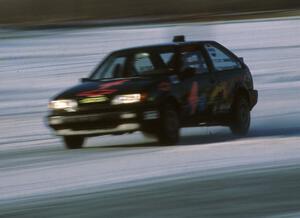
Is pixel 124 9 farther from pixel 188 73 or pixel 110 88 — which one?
pixel 110 88

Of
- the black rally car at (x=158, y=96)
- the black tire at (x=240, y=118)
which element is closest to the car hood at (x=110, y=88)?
the black rally car at (x=158, y=96)

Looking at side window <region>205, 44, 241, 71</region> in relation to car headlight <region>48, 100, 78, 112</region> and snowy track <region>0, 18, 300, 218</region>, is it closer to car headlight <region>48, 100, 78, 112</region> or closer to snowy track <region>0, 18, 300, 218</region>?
snowy track <region>0, 18, 300, 218</region>

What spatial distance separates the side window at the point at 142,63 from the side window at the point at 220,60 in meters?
1.04

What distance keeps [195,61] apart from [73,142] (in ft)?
6.52

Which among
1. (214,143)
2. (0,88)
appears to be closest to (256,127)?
(214,143)

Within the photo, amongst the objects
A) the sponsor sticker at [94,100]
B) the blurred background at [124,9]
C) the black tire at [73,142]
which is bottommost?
the blurred background at [124,9]

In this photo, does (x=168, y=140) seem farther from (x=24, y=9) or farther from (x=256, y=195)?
(x=24, y=9)

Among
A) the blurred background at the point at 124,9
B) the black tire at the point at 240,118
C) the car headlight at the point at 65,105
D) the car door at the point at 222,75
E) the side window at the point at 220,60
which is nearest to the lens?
the car headlight at the point at 65,105

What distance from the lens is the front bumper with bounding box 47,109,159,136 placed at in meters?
11.4

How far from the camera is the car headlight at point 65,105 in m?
11.7

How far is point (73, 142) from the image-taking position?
1217 centimetres

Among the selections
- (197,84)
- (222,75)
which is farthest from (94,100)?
(222,75)

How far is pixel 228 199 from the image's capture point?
7.19 meters

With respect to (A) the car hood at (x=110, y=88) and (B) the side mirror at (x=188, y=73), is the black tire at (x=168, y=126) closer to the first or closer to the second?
(A) the car hood at (x=110, y=88)
